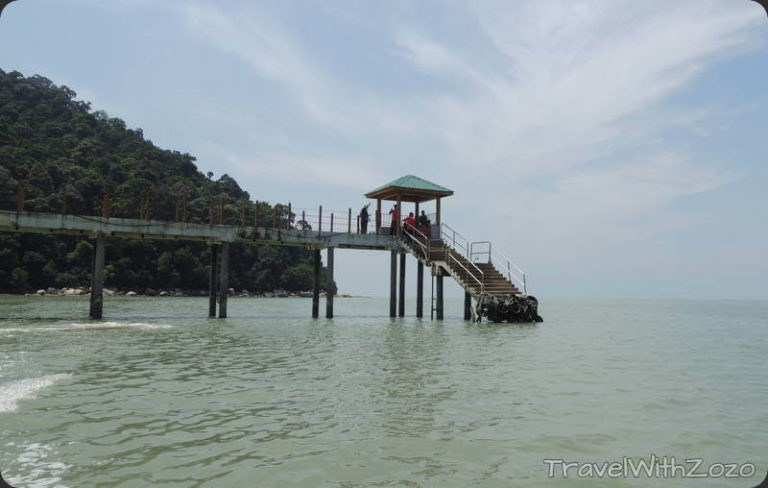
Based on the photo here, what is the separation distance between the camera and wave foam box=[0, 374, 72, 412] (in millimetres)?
7648

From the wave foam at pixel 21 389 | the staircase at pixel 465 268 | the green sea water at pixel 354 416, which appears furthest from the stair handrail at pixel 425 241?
the wave foam at pixel 21 389

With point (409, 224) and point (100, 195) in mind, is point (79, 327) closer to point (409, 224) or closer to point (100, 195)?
point (409, 224)

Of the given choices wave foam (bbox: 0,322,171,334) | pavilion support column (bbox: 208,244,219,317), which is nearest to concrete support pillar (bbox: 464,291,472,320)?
pavilion support column (bbox: 208,244,219,317)

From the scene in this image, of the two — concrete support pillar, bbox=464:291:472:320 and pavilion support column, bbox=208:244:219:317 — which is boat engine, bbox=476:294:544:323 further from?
pavilion support column, bbox=208:244:219:317

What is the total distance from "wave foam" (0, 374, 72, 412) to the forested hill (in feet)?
165

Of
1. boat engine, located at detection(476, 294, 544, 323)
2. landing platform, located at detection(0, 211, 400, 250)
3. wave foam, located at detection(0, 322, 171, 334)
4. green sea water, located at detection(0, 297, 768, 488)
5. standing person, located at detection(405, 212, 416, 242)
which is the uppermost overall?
standing person, located at detection(405, 212, 416, 242)

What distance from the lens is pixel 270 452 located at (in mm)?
5785

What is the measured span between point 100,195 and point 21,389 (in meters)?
73.1

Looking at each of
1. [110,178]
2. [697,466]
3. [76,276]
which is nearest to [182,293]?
[76,276]

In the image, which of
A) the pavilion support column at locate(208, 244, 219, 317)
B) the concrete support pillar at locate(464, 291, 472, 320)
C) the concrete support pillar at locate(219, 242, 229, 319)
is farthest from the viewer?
the pavilion support column at locate(208, 244, 219, 317)

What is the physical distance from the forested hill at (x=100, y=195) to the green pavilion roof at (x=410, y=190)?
114ft

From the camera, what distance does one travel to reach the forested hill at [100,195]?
213ft

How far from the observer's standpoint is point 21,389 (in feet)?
28.2

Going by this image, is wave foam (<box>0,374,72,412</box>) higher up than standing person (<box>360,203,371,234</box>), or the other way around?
standing person (<box>360,203,371,234</box>)
